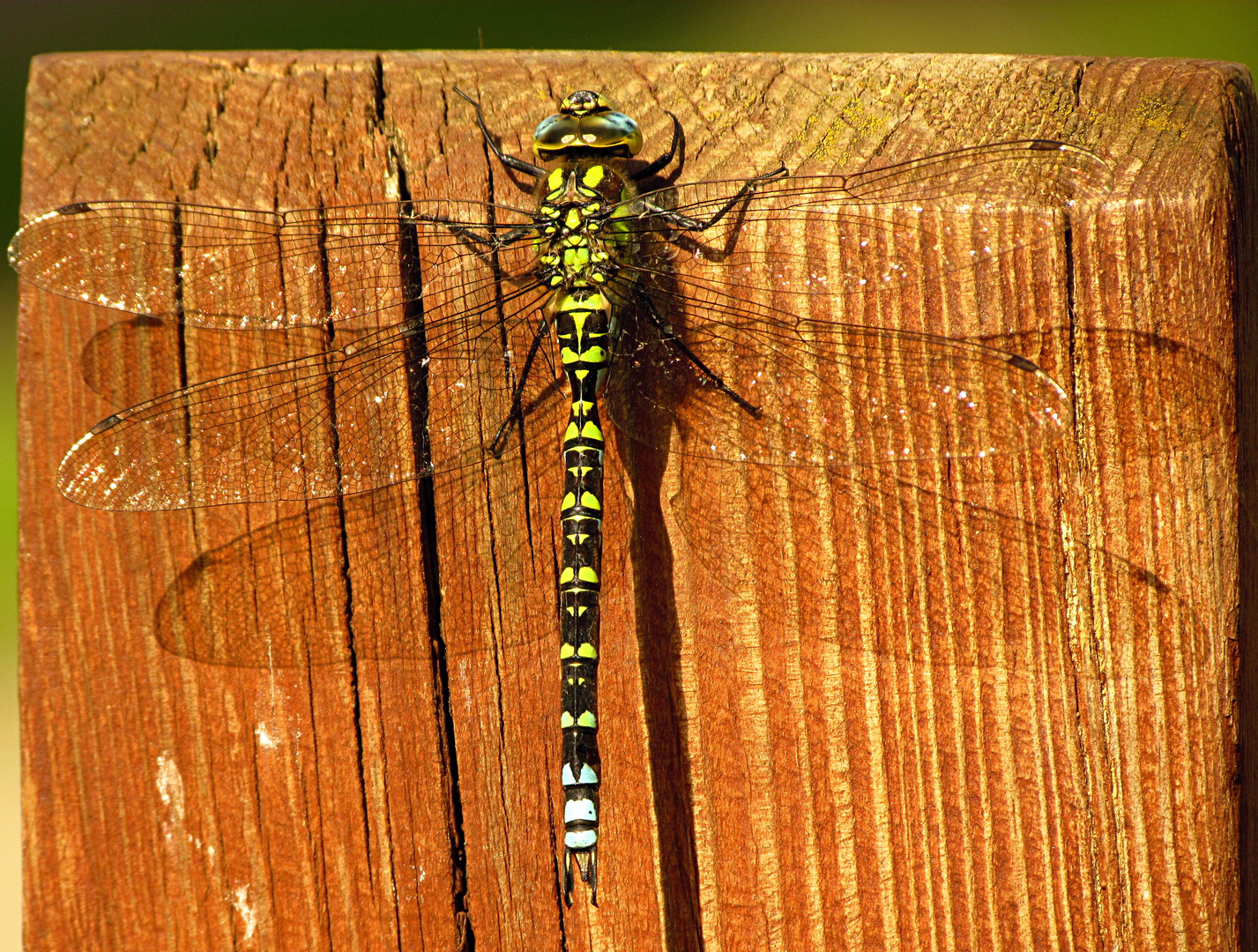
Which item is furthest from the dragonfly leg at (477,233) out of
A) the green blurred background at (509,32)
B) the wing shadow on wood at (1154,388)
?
the green blurred background at (509,32)

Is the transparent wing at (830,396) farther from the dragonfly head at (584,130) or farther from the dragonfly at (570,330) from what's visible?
the dragonfly head at (584,130)

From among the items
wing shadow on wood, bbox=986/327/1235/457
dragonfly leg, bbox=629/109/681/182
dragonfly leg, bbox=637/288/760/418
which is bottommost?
wing shadow on wood, bbox=986/327/1235/457

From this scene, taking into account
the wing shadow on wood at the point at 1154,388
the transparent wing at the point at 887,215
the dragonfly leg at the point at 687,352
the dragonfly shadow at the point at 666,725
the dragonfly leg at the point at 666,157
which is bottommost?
the dragonfly shadow at the point at 666,725

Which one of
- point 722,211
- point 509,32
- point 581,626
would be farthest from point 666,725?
point 509,32

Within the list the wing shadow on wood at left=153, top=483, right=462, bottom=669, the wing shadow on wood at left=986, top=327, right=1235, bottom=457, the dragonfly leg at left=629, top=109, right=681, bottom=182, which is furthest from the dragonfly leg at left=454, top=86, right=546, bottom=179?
the wing shadow on wood at left=986, top=327, right=1235, bottom=457

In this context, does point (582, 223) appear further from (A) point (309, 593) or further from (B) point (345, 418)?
(A) point (309, 593)

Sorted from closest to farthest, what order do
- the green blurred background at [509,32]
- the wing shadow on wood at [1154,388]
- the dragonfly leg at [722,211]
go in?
the wing shadow on wood at [1154,388]
the dragonfly leg at [722,211]
the green blurred background at [509,32]

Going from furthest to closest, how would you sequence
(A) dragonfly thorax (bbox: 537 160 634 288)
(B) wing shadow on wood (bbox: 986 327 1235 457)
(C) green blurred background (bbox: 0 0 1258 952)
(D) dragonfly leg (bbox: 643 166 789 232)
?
(C) green blurred background (bbox: 0 0 1258 952)
(A) dragonfly thorax (bbox: 537 160 634 288)
(D) dragonfly leg (bbox: 643 166 789 232)
(B) wing shadow on wood (bbox: 986 327 1235 457)

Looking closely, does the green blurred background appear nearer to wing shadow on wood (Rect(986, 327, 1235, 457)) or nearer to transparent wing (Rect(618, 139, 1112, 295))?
transparent wing (Rect(618, 139, 1112, 295))

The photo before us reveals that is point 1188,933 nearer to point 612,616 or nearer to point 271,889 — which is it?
point 612,616
